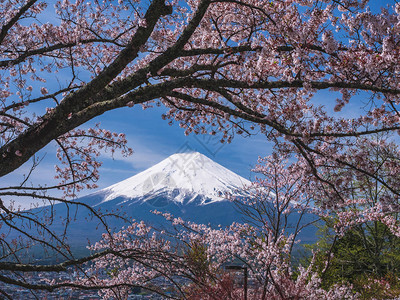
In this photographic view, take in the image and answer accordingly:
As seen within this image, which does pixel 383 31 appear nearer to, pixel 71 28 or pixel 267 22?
pixel 267 22

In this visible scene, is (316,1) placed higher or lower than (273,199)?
higher

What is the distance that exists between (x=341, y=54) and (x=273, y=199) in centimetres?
724

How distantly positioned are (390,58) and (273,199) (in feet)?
25.1

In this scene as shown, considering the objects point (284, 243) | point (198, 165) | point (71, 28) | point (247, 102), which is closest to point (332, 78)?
point (247, 102)

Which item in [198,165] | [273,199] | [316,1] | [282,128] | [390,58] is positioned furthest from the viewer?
[198,165]

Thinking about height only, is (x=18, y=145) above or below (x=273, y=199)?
below

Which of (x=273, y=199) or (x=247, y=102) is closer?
(x=247, y=102)

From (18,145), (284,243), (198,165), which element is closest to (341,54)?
(18,145)

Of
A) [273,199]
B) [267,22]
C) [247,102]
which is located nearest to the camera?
[267,22]

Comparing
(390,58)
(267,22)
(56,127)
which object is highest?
(267,22)

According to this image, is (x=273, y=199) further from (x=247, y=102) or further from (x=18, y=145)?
(x=18, y=145)

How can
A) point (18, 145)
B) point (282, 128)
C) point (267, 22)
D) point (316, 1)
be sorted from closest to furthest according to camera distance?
point (18, 145) → point (282, 128) → point (316, 1) → point (267, 22)

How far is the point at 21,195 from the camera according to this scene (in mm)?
4066

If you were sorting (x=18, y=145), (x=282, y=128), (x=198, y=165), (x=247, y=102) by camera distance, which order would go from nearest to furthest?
(x=18, y=145), (x=282, y=128), (x=247, y=102), (x=198, y=165)
